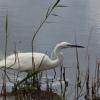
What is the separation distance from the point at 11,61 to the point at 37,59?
0.97 ft

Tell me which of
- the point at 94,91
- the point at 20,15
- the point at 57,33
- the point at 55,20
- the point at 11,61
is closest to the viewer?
the point at 94,91

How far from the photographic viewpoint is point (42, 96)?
3572 millimetres

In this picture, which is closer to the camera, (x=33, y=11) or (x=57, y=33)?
(x=57, y=33)

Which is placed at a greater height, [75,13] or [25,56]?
[75,13]

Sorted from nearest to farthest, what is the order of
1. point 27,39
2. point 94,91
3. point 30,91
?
point 30,91, point 94,91, point 27,39

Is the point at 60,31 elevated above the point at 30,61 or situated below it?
above

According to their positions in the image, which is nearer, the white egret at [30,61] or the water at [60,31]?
the white egret at [30,61]

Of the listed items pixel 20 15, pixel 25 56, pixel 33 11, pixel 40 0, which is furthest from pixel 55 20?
pixel 40 0

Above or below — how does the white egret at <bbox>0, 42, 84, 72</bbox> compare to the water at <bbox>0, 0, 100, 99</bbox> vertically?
below

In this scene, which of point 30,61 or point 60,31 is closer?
point 30,61

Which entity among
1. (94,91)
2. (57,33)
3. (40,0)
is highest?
(40,0)

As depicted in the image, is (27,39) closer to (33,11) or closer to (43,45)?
(43,45)

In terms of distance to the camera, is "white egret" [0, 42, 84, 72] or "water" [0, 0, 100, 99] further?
"water" [0, 0, 100, 99]

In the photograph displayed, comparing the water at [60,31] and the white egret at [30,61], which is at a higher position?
the water at [60,31]
